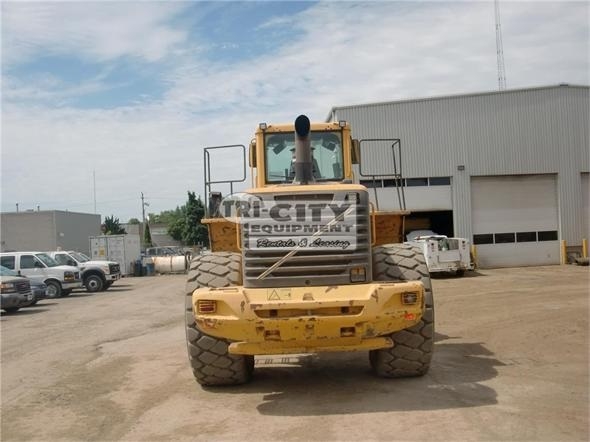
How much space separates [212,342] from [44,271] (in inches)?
813

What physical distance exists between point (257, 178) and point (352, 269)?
2.73m

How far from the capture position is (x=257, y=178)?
360 inches

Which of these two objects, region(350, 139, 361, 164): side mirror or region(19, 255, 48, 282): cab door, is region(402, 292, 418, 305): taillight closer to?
region(350, 139, 361, 164): side mirror

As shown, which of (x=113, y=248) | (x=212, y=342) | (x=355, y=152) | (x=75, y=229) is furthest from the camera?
(x=75, y=229)

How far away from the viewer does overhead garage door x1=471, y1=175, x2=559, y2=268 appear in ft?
96.4

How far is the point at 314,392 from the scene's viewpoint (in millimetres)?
7176

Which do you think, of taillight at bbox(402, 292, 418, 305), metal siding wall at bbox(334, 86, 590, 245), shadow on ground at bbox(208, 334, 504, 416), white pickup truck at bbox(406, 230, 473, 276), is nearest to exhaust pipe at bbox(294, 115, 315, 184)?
taillight at bbox(402, 292, 418, 305)

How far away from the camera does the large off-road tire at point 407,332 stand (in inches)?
287

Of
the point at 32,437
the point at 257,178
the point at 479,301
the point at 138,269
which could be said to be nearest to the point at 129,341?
the point at 257,178

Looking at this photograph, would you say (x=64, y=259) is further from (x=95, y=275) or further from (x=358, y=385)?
(x=358, y=385)

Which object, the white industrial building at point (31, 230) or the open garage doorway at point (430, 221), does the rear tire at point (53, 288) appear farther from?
the white industrial building at point (31, 230)

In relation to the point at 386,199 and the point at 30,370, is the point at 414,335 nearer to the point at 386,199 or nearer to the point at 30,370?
the point at 30,370

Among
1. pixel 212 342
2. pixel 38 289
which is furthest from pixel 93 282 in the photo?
pixel 212 342

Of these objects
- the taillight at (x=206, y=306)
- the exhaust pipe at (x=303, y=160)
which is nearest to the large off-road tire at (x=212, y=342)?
the taillight at (x=206, y=306)
